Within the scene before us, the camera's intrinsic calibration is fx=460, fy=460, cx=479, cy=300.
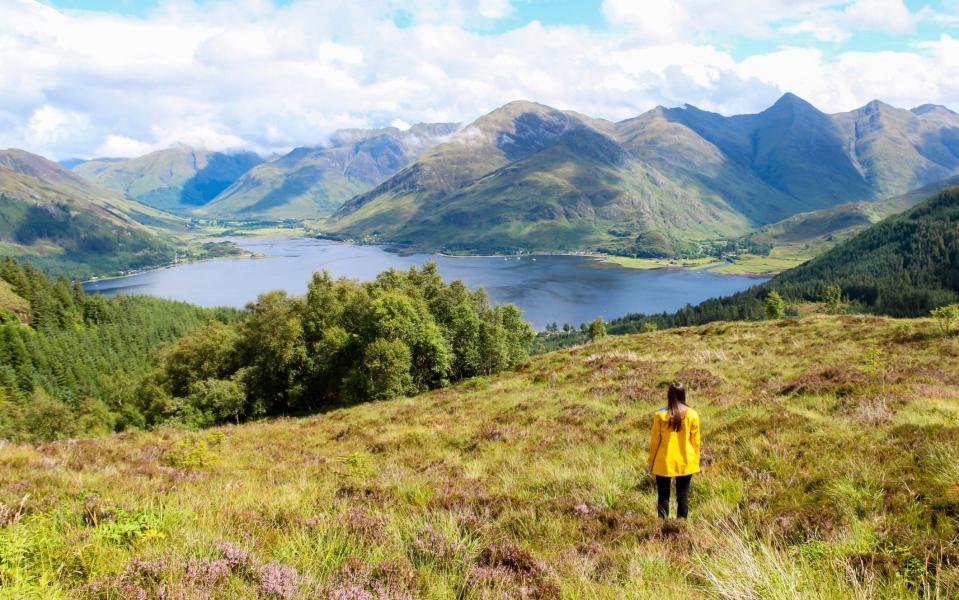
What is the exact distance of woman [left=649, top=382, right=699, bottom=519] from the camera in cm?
779

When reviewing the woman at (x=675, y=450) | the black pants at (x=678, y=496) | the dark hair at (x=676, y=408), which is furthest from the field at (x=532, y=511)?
the dark hair at (x=676, y=408)

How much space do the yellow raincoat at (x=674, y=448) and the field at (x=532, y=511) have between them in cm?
78

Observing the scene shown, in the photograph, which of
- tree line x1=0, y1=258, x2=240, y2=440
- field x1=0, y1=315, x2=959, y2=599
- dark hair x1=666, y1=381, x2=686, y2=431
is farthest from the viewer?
tree line x1=0, y1=258, x2=240, y2=440

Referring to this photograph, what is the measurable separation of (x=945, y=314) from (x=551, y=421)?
80.0 feet

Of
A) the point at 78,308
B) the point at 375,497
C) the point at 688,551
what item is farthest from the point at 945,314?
the point at 78,308

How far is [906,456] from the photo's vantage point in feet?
26.7

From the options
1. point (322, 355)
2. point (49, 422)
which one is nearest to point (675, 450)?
point (322, 355)

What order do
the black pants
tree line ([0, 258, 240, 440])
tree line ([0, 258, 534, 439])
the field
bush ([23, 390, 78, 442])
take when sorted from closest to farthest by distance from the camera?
the field < the black pants < tree line ([0, 258, 534, 439]) < bush ([23, 390, 78, 442]) < tree line ([0, 258, 240, 440])

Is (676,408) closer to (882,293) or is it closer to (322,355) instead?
(322,355)

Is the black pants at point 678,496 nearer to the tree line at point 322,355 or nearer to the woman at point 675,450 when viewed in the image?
the woman at point 675,450

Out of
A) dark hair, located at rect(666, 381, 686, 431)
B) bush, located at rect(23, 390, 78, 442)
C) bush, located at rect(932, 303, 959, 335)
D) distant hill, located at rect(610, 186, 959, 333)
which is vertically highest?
dark hair, located at rect(666, 381, 686, 431)

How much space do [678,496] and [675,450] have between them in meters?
0.74

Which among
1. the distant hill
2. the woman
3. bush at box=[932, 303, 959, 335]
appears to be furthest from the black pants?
the distant hill

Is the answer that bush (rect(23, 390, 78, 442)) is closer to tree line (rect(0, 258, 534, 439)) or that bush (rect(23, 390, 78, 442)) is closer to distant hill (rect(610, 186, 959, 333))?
tree line (rect(0, 258, 534, 439))
